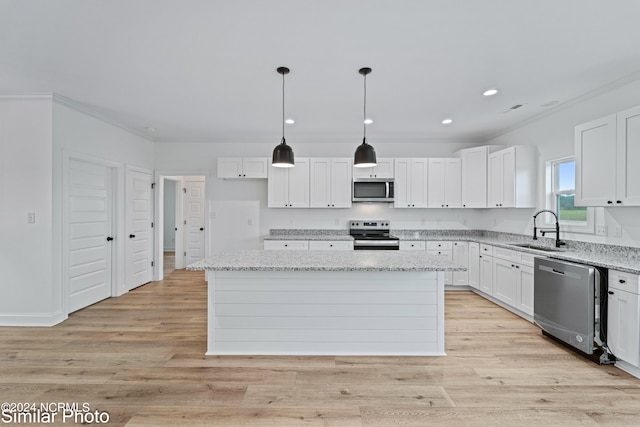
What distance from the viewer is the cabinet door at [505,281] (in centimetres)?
371

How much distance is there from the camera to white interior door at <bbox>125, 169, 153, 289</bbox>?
4.75 meters

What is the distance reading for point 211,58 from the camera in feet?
8.41

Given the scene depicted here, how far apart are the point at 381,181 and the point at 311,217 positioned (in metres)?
1.40

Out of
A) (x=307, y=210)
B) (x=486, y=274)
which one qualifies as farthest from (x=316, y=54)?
(x=486, y=274)

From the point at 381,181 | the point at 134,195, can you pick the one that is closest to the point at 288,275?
the point at 381,181

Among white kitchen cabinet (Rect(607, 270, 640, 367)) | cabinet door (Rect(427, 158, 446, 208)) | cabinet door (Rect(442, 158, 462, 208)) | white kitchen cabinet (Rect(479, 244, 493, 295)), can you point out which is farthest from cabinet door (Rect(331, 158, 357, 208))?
white kitchen cabinet (Rect(607, 270, 640, 367))

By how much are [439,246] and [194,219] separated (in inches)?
203

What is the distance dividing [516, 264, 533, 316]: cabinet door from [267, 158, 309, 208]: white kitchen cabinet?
3171 millimetres

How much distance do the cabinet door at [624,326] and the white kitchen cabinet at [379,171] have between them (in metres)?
3.18

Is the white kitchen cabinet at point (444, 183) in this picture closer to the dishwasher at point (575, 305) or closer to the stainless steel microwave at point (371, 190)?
the stainless steel microwave at point (371, 190)

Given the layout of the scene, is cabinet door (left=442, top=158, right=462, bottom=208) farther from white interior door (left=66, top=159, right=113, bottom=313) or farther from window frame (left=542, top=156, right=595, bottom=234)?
white interior door (left=66, top=159, right=113, bottom=313)

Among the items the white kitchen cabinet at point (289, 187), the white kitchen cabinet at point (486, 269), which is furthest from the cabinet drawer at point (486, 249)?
the white kitchen cabinet at point (289, 187)

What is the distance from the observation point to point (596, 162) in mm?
2908

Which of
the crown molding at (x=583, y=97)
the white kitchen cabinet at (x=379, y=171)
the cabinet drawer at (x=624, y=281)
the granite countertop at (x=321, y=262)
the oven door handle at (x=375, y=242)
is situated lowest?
the cabinet drawer at (x=624, y=281)
